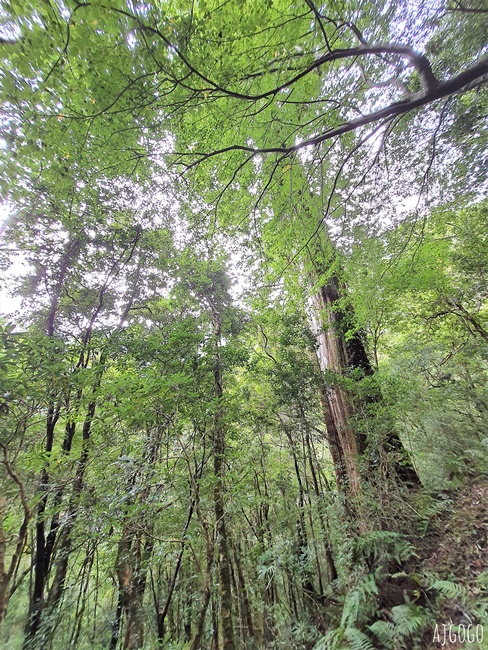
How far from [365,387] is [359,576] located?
2132mm

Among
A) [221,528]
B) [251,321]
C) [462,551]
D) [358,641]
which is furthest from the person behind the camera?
[251,321]

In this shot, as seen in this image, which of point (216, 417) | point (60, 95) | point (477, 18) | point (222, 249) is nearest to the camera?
point (60, 95)

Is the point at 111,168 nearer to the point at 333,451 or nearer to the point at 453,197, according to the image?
the point at 453,197

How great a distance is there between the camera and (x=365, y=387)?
3.59 meters

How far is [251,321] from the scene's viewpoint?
240 inches

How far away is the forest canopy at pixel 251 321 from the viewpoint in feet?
6.57

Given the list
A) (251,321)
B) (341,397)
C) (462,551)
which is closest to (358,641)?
(462,551)

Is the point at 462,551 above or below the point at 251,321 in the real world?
below

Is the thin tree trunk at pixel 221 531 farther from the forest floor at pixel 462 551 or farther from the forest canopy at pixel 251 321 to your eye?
the forest floor at pixel 462 551

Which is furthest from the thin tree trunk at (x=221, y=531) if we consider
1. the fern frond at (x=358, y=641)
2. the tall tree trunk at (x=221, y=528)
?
the fern frond at (x=358, y=641)

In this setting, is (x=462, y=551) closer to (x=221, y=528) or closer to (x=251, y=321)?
(x=221, y=528)

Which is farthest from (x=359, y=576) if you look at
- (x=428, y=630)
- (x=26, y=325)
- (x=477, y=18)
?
(x=26, y=325)

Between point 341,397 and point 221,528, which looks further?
point 341,397

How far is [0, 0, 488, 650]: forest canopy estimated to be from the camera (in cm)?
200
